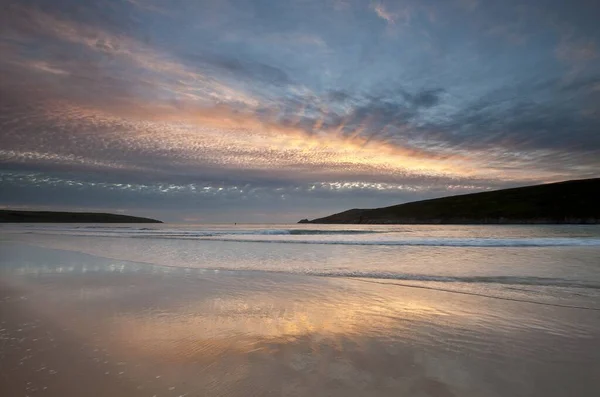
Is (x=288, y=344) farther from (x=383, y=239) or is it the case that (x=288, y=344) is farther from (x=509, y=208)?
(x=509, y=208)

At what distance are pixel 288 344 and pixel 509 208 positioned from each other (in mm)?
151301

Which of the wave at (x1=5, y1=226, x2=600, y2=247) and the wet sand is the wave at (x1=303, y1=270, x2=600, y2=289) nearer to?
the wet sand

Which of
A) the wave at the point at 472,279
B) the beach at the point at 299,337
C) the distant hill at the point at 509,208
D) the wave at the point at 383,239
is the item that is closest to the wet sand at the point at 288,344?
the beach at the point at 299,337

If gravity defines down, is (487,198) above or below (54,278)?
above

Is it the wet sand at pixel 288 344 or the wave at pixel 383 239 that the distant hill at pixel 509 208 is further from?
the wet sand at pixel 288 344

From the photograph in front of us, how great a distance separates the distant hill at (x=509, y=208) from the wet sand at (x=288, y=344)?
11959cm

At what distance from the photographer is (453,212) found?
14600 cm

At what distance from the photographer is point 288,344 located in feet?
18.5

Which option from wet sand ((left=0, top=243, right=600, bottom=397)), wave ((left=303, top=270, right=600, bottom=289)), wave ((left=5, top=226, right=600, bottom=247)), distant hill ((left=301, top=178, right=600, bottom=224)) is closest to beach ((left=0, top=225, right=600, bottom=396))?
wet sand ((left=0, top=243, right=600, bottom=397))

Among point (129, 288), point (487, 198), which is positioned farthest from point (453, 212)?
point (129, 288)

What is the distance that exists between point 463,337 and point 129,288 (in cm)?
904

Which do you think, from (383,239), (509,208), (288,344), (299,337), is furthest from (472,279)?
(509,208)

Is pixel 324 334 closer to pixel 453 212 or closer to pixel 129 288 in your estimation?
pixel 129 288

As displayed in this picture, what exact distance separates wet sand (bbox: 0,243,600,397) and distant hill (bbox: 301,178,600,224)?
120 meters
